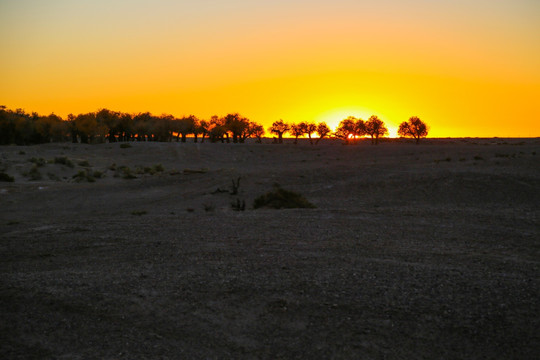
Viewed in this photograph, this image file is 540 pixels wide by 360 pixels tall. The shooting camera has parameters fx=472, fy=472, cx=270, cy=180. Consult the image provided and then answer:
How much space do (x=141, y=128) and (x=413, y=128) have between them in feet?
201

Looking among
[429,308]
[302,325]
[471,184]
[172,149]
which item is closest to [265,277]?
[302,325]

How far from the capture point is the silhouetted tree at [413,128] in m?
108

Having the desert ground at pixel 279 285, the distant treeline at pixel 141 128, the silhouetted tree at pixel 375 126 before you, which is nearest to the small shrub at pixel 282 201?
the desert ground at pixel 279 285

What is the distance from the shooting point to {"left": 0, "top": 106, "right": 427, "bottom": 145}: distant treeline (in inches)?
3344

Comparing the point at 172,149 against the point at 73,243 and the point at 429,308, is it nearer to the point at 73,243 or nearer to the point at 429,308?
the point at 73,243

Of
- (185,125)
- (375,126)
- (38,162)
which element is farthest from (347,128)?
(38,162)

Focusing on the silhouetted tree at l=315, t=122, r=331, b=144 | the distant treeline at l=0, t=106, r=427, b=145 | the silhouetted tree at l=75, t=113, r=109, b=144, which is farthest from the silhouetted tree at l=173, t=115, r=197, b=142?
the silhouetted tree at l=315, t=122, r=331, b=144

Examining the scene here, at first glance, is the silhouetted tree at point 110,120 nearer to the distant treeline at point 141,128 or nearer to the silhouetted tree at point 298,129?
the distant treeline at point 141,128

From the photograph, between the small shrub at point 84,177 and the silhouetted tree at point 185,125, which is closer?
the small shrub at point 84,177

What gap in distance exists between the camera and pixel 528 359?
249 inches

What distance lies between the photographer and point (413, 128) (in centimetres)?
10894

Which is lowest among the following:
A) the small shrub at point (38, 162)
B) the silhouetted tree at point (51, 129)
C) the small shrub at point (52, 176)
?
the small shrub at point (52, 176)

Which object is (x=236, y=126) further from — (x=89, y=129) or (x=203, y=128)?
(x=89, y=129)

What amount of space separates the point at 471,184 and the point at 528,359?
20.6 m
